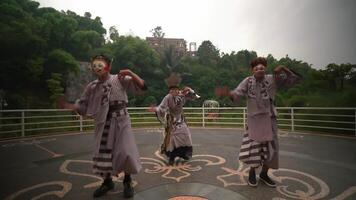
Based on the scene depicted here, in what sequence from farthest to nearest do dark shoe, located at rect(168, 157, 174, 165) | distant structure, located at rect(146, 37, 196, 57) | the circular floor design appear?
distant structure, located at rect(146, 37, 196, 57) → dark shoe, located at rect(168, 157, 174, 165) → the circular floor design

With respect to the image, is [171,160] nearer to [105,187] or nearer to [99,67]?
[105,187]

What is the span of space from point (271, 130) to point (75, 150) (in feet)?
15.3

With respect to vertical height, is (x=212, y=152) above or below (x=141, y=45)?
below

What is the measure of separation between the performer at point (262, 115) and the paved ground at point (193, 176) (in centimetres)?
33

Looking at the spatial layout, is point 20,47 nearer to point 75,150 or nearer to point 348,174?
point 75,150

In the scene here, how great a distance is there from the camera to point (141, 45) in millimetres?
31250

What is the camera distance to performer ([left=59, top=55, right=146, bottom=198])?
3.15 metres

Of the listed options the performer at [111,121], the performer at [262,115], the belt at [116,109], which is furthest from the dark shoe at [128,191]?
the performer at [262,115]

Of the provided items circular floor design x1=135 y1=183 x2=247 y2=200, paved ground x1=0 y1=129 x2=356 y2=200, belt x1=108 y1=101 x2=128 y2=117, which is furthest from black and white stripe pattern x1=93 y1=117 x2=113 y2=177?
circular floor design x1=135 y1=183 x2=247 y2=200

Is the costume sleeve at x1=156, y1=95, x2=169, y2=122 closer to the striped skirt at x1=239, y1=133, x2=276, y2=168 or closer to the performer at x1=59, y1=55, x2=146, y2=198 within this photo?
the performer at x1=59, y1=55, x2=146, y2=198

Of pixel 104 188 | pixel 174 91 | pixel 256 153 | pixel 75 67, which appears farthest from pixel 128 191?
pixel 75 67

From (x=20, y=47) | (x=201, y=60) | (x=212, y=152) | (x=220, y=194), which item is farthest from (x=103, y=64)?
(x=201, y=60)

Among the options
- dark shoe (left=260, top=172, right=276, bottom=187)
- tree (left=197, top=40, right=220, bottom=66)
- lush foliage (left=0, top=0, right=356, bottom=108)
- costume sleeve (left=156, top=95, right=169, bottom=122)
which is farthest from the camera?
tree (left=197, top=40, right=220, bottom=66)

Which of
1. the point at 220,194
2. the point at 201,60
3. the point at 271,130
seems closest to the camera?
the point at 220,194
